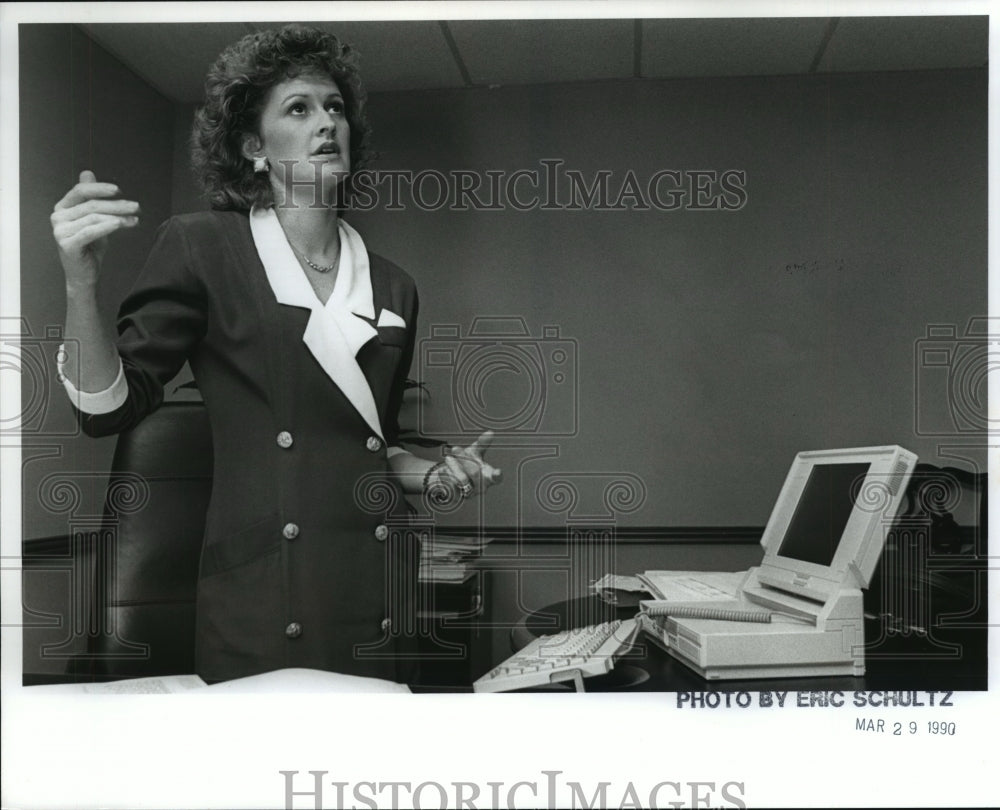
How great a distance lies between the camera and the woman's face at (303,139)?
2373 mm

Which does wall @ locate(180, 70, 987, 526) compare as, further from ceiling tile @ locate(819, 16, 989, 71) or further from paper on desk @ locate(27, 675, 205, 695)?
paper on desk @ locate(27, 675, 205, 695)

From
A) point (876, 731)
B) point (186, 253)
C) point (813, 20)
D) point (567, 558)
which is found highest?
point (813, 20)

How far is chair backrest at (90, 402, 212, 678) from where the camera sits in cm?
235

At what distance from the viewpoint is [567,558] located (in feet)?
7.82

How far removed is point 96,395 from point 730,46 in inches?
65.6

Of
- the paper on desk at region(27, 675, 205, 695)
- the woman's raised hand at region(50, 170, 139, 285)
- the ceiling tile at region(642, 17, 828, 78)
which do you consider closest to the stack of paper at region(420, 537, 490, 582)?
the paper on desk at region(27, 675, 205, 695)

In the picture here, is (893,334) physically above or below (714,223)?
below

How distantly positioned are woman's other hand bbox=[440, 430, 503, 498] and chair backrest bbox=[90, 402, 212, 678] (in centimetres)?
54

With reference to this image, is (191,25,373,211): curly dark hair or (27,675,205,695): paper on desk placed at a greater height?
(191,25,373,211): curly dark hair

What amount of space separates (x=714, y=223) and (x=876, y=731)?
1.23 metres

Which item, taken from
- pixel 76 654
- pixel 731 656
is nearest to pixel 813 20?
pixel 731 656

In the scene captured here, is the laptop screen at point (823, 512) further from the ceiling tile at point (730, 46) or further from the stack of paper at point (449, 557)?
the ceiling tile at point (730, 46)

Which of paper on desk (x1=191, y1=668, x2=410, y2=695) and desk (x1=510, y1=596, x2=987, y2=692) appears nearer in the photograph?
desk (x1=510, y1=596, x2=987, y2=692)

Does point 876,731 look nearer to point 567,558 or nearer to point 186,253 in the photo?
point 567,558
